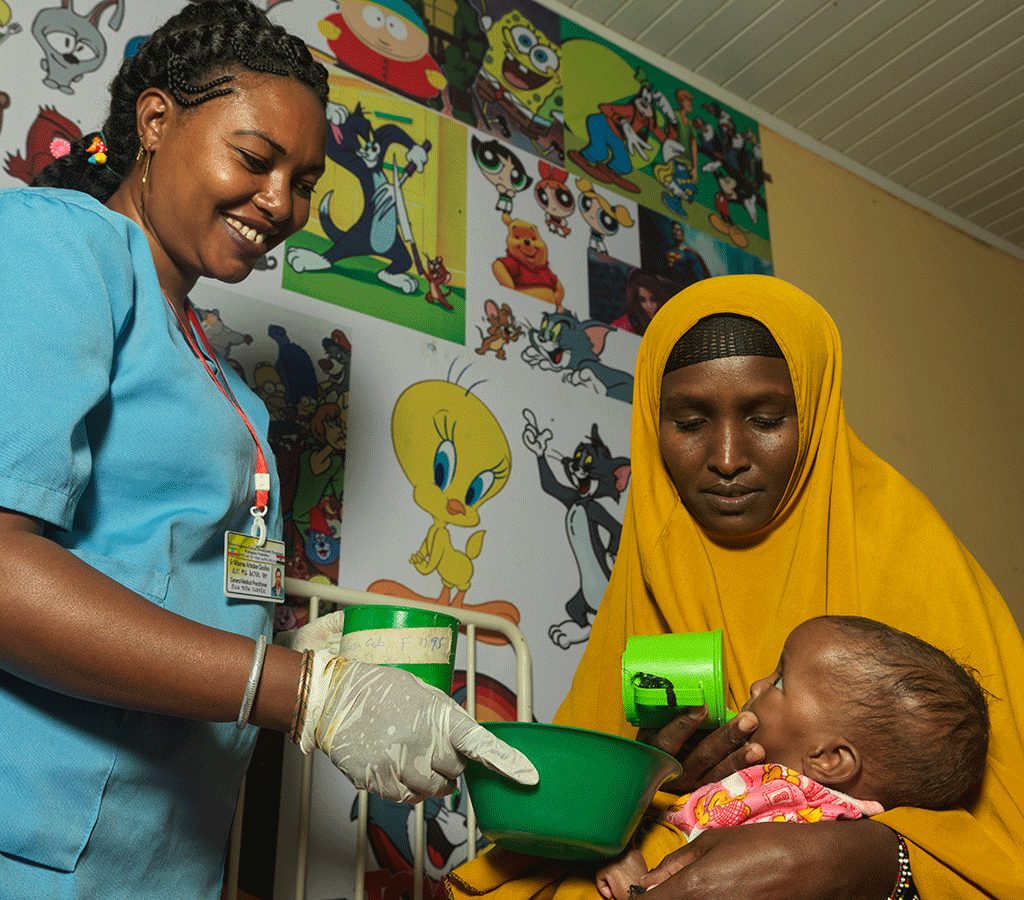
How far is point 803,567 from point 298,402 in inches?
42.4

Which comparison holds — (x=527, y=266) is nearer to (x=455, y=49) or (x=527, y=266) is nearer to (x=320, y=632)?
(x=455, y=49)

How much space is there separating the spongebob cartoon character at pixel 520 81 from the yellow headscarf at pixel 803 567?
1079 mm

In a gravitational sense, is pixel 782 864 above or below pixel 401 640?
below

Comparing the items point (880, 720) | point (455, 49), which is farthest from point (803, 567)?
point (455, 49)

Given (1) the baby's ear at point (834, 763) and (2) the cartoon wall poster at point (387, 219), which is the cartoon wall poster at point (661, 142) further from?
(1) the baby's ear at point (834, 763)

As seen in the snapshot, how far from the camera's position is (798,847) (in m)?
1.21

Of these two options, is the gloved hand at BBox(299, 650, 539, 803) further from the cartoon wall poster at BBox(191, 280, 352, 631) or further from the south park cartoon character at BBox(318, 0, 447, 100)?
the south park cartoon character at BBox(318, 0, 447, 100)

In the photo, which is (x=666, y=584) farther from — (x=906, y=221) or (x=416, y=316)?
Answer: (x=906, y=221)

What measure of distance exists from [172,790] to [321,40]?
185cm

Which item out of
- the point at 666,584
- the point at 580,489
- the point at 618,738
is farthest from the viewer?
the point at 580,489

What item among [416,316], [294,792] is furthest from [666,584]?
[416,316]

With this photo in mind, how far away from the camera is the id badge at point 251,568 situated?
49.4 inches

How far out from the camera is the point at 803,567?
1.67m

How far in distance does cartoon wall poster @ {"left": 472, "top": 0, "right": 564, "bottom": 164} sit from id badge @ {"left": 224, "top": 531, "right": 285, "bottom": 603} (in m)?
1.70
